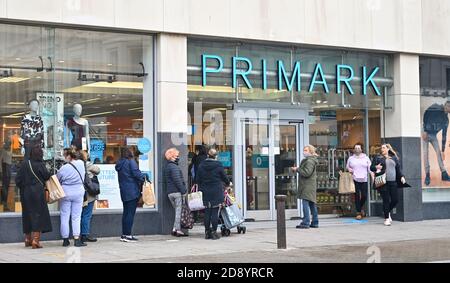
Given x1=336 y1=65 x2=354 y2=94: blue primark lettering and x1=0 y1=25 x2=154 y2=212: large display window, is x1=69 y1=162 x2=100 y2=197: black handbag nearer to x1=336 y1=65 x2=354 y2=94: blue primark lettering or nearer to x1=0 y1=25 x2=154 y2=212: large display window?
x1=0 y1=25 x2=154 y2=212: large display window

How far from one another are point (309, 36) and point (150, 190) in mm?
5677

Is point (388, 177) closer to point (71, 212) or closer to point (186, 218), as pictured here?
point (186, 218)

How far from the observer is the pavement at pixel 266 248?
38.4 ft

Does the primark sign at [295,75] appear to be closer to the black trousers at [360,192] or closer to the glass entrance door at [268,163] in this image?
the glass entrance door at [268,163]

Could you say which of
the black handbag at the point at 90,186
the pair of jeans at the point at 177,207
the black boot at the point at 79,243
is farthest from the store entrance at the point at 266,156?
the black boot at the point at 79,243

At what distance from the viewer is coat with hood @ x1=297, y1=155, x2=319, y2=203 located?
16.3 meters

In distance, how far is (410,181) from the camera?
18484mm

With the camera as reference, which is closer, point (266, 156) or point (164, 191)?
point (164, 191)

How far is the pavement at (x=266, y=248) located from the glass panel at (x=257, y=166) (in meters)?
0.97

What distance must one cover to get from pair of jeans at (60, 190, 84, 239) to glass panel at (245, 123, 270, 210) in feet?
16.9

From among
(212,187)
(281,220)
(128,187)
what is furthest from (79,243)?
(281,220)
